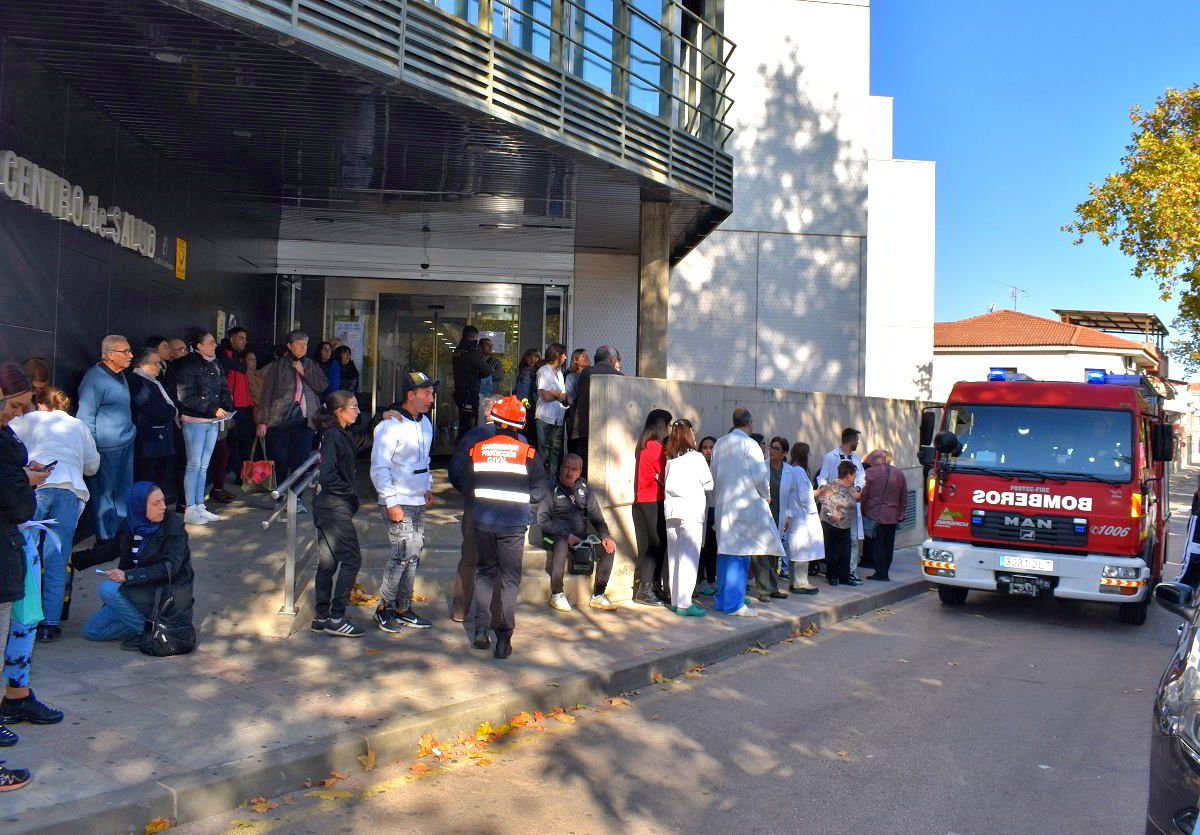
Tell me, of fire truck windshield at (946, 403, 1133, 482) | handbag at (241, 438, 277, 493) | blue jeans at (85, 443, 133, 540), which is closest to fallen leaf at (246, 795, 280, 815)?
blue jeans at (85, 443, 133, 540)

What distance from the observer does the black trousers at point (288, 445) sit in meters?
11.0

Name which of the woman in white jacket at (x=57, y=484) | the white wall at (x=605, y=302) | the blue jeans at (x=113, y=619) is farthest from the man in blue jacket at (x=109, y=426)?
the white wall at (x=605, y=302)

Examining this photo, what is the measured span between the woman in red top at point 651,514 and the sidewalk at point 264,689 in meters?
0.52

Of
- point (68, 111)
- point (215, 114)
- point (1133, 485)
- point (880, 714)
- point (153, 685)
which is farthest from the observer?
point (1133, 485)

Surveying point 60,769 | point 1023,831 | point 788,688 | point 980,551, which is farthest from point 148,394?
point 980,551

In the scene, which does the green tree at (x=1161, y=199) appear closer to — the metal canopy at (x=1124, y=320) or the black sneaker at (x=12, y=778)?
the metal canopy at (x=1124, y=320)

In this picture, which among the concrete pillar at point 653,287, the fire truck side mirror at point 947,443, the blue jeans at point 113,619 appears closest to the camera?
the blue jeans at point 113,619

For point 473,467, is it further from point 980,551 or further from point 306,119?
point 980,551

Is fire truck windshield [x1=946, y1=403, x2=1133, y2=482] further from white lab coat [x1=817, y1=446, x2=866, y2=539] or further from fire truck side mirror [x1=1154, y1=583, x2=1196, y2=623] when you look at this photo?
fire truck side mirror [x1=1154, y1=583, x2=1196, y2=623]

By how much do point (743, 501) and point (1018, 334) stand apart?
5257cm

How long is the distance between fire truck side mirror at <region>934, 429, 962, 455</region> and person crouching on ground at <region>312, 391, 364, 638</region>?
691 centimetres

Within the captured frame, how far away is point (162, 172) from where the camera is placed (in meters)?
12.0

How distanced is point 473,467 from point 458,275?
10354 millimetres

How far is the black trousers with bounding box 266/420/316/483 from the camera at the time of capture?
10977 mm
